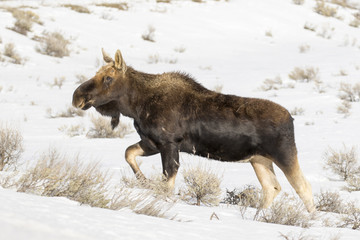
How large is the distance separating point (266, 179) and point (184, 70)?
14.3m

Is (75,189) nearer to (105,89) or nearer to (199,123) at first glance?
(199,123)

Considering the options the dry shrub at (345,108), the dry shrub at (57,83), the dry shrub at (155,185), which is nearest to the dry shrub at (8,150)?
the dry shrub at (155,185)

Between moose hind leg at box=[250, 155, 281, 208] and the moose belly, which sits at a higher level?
the moose belly

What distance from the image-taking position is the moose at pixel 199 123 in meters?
6.81

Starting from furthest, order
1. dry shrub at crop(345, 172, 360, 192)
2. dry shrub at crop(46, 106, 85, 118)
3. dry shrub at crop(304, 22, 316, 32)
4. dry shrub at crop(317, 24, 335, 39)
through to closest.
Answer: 1. dry shrub at crop(304, 22, 316, 32)
2. dry shrub at crop(317, 24, 335, 39)
3. dry shrub at crop(46, 106, 85, 118)
4. dry shrub at crop(345, 172, 360, 192)

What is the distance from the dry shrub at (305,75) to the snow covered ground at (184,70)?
0.29 metres

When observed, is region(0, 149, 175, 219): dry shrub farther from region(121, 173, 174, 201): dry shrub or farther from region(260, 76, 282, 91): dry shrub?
region(260, 76, 282, 91): dry shrub


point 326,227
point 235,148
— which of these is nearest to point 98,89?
point 235,148

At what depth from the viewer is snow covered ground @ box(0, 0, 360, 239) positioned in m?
4.14

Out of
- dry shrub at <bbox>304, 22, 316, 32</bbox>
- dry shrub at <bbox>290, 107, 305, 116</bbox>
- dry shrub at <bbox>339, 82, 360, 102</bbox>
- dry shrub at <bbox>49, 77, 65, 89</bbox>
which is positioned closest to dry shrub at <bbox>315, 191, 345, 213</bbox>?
dry shrub at <bbox>290, 107, 305, 116</bbox>

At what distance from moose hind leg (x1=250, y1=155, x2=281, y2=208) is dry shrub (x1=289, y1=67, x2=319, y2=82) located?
12992mm

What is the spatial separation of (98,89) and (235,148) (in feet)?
6.21

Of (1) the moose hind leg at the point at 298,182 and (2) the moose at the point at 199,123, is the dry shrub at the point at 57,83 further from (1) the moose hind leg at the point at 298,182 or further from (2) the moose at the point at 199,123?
(1) the moose hind leg at the point at 298,182

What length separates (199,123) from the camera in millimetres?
6969
